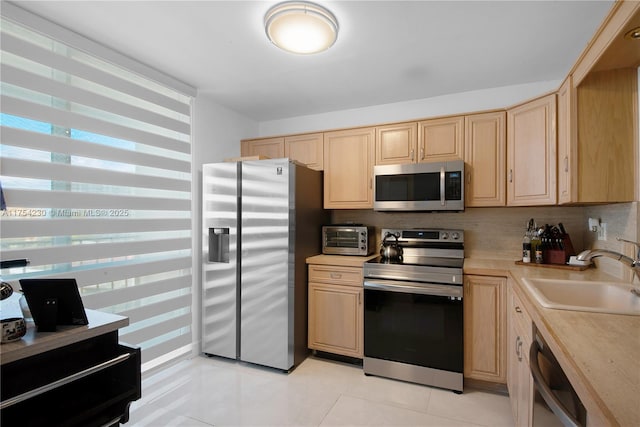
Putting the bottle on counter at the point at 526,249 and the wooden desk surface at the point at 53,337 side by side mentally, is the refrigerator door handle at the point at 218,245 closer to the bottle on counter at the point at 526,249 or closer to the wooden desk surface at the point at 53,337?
the wooden desk surface at the point at 53,337

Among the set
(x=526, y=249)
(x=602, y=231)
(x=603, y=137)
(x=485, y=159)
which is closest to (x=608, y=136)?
(x=603, y=137)

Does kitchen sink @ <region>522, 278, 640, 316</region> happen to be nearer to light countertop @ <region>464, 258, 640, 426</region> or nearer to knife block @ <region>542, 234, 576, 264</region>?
light countertop @ <region>464, 258, 640, 426</region>

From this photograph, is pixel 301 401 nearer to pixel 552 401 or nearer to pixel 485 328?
pixel 485 328

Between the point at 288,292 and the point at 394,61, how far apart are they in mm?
1988

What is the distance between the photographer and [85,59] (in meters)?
2.13

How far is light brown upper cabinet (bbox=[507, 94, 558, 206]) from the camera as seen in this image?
2.10 meters

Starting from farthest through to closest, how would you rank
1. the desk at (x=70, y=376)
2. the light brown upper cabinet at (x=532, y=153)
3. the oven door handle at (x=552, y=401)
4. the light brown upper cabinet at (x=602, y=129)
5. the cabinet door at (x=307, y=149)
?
the cabinet door at (x=307, y=149) < the light brown upper cabinet at (x=532, y=153) < the light brown upper cabinet at (x=602, y=129) < the desk at (x=70, y=376) < the oven door handle at (x=552, y=401)

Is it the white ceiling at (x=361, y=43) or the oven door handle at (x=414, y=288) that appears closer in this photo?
the white ceiling at (x=361, y=43)

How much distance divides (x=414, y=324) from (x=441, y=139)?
155 centimetres

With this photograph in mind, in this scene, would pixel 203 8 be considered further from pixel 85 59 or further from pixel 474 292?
pixel 474 292

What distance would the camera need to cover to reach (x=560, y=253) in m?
2.28

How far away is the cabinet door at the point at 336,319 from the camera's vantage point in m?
2.65

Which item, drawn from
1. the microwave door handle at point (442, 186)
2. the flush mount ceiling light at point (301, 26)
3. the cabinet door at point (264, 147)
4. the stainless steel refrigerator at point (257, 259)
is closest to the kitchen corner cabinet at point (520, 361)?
the microwave door handle at point (442, 186)

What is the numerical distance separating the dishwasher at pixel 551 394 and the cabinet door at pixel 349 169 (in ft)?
6.07
